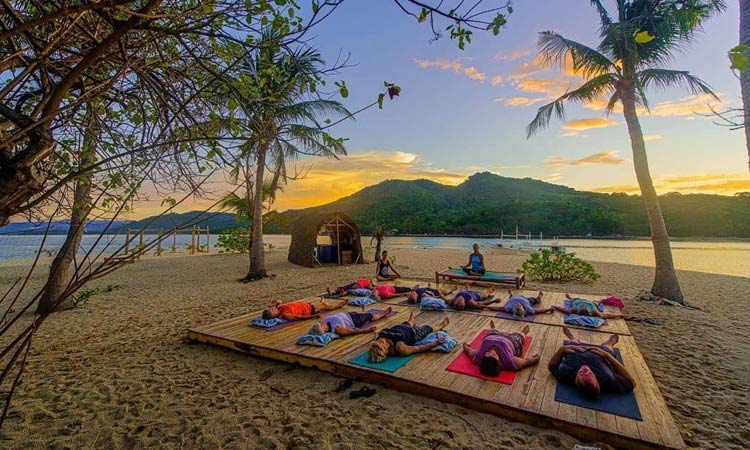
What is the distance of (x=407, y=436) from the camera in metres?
2.96

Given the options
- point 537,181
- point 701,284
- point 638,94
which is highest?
point 537,181

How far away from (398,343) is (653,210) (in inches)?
305

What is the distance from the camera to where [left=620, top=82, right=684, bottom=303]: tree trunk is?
26.5 ft

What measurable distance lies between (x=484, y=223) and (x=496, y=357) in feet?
215

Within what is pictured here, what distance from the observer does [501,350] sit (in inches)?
155

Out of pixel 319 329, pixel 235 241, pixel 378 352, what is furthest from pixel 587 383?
pixel 235 241

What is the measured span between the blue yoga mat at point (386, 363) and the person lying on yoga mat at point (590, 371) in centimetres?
165

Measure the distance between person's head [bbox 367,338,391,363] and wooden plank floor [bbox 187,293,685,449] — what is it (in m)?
0.20

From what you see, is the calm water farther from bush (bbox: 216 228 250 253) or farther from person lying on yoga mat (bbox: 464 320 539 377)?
bush (bbox: 216 228 250 253)

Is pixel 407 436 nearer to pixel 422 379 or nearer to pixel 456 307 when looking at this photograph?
pixel 422 379

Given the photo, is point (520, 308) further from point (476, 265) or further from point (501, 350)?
point (476, 265)

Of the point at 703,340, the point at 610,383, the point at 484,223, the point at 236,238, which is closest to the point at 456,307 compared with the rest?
the point at 610,383

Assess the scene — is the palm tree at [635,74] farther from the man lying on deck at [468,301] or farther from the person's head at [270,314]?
the person's head at [270,314]

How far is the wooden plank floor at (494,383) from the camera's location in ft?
9.36
